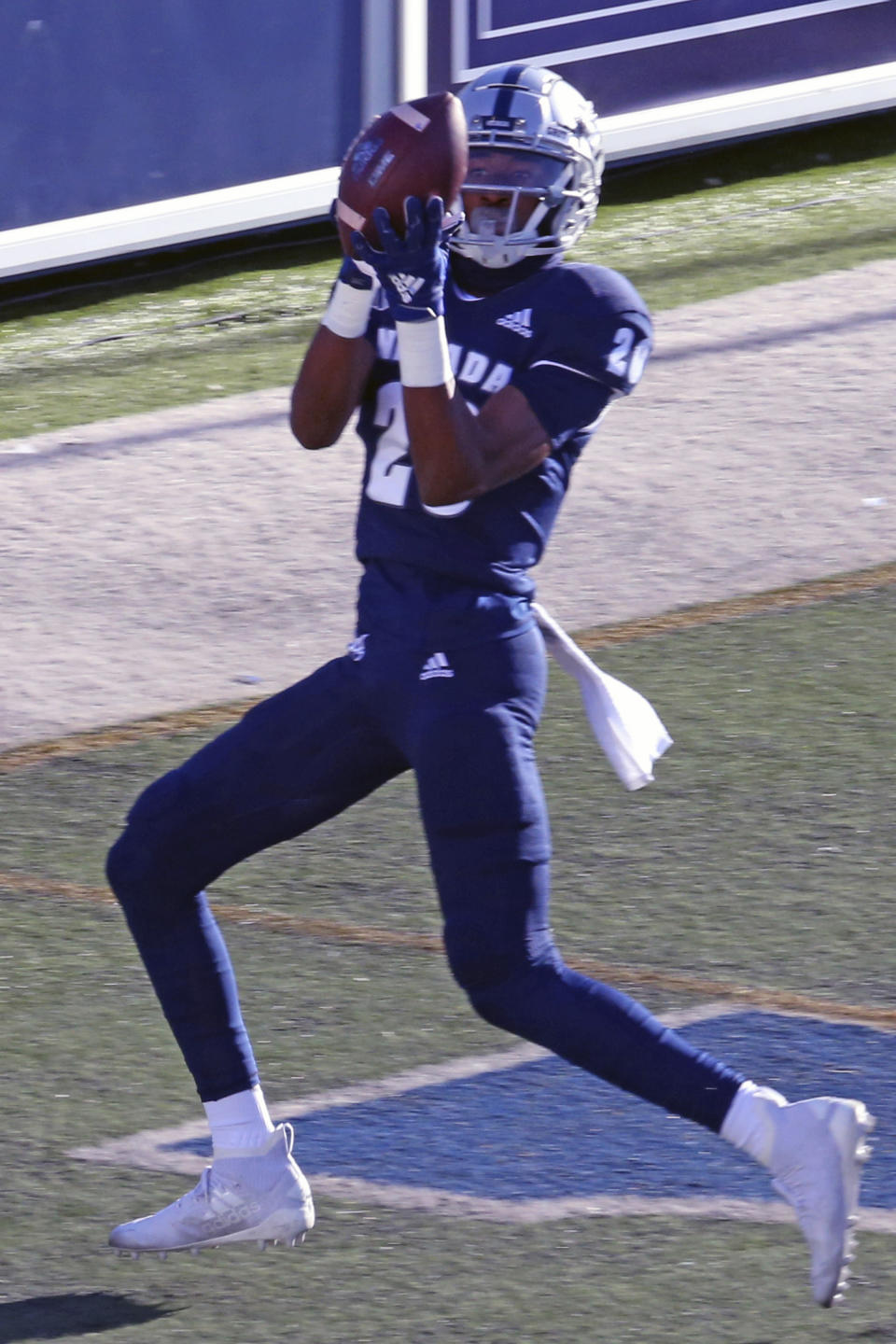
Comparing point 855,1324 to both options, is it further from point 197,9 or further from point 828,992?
point 197,9

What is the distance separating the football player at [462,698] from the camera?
367 centimetres

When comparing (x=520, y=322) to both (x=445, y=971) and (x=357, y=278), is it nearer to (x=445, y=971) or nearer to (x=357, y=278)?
(x=357, y=278)

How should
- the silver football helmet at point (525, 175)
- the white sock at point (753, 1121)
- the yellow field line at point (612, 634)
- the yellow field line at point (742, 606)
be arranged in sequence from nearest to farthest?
the white sock at point (753, 1121) < the silver football helmet at point (525, 175) < the yellow field line at point (612, 634) < the yellow field line at point (742, 606)

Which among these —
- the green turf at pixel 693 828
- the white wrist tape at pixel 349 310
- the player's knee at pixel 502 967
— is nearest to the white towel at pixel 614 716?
the player's knee at pixel 502 967

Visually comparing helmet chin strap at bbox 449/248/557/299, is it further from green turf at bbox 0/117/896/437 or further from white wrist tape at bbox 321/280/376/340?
green turf at bbox 0/117/896/437

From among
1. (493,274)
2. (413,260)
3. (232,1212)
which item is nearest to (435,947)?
(232,1212)

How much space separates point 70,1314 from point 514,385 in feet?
5.12

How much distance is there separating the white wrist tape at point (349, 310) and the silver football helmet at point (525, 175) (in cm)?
20

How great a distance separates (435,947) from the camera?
16.8 feet

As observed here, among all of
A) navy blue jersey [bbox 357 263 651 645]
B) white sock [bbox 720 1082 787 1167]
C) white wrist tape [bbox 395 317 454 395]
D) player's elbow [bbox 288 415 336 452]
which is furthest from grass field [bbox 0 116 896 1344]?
white wrist tape [bbox 395 317 454 395]

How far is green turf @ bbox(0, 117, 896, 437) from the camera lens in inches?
370

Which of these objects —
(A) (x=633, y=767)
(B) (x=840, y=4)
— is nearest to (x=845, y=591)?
(A) (x=633, y=767)

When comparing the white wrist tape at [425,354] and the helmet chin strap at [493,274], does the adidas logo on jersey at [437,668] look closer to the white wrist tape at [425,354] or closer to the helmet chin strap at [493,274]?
the white wrist tape at [425,354]

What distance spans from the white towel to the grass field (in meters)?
0.74
